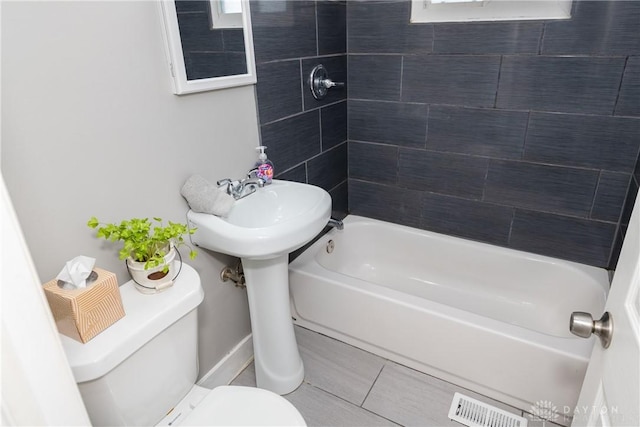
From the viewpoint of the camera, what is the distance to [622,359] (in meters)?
0.68

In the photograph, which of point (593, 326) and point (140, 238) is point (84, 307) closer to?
point (140, 238)

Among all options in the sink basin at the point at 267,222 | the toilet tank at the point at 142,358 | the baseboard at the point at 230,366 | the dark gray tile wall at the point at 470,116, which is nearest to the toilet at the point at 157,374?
the toilet tank at the point at 142,358

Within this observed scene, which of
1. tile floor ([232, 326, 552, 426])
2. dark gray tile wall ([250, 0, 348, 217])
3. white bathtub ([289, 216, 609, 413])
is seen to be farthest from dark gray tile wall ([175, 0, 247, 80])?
tile floor ([232, 326, 552, 426])

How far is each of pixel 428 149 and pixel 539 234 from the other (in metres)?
0.72

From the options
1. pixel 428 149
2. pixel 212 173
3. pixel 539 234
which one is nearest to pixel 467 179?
pixel 428 149

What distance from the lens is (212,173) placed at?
160 centimetres

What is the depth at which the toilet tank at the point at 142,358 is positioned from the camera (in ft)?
3.12

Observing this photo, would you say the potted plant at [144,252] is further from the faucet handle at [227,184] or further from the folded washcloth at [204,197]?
the faucet handle at [227,184]

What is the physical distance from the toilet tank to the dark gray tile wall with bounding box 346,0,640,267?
1506 millimetres

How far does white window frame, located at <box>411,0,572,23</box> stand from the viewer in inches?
69.3

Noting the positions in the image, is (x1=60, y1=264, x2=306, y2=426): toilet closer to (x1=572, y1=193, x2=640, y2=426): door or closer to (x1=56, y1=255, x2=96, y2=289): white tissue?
(x1=56, y1=255, x2=96, y2=289): white tissue

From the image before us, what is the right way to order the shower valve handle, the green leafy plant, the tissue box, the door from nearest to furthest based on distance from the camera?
the door, the shower valve handle, the tissue box, the green leafy plant

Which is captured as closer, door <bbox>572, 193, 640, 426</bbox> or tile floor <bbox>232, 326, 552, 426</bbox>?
door <bbox>572, 193, 640, 426</bbox>

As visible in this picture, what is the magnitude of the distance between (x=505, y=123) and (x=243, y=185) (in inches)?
51.3
